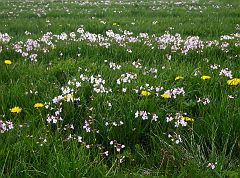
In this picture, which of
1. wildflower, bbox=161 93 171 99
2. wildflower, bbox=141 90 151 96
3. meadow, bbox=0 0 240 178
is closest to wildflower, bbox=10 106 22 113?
meadow, bbox=0 0 240 178

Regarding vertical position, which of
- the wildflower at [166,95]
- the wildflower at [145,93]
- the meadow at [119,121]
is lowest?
the meadow at [119,121]

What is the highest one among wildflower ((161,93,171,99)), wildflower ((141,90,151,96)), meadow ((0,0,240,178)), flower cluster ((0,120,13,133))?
wildflower ((141,90,151,96))

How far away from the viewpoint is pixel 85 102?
4188 millimetres

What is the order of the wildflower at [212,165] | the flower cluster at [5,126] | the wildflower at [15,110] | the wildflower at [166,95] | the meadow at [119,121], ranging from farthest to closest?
1. the wildflower at [166,95]
2. the wildflower at [15,110]
3. the flower cluster at [5,126]
4. the meadow at [119,121]
5. the wildflower at [212,165]

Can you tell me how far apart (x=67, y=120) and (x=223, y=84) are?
2203 millimetres

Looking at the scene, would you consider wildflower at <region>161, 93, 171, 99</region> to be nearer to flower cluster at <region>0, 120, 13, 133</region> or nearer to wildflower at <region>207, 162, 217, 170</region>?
wildflower at <region>207, 162, 217, 170</region>

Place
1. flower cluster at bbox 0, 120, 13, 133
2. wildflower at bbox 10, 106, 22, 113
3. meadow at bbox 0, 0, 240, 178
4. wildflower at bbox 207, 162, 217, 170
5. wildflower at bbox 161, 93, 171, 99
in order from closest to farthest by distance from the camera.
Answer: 1. wildflower at bbox 207, 162, 217, 170
2. meadow at bbox 0, 0, 240, 178
3. flower cluster at bbox 0, 120, 13, 133
4. wildflower at bbox 10, 106, 22, 113
5. wildflower at bbox 161, 93, 171, 99

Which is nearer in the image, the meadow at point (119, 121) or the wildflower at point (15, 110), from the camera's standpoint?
the meadow at point (119, 121)

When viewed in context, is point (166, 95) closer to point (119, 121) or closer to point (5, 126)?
point (119, 121)

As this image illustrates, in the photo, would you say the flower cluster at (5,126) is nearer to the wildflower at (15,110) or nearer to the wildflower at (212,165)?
the wildflower at (15,110)

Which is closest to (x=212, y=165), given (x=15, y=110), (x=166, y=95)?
(x=166, y=95)

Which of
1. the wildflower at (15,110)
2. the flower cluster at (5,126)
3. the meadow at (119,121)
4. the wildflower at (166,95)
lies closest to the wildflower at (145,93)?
the meadow at (119,121)

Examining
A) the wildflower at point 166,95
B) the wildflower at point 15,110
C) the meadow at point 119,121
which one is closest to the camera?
the meadow at point 119,121

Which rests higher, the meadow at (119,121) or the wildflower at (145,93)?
the wildflower at (145,93)
